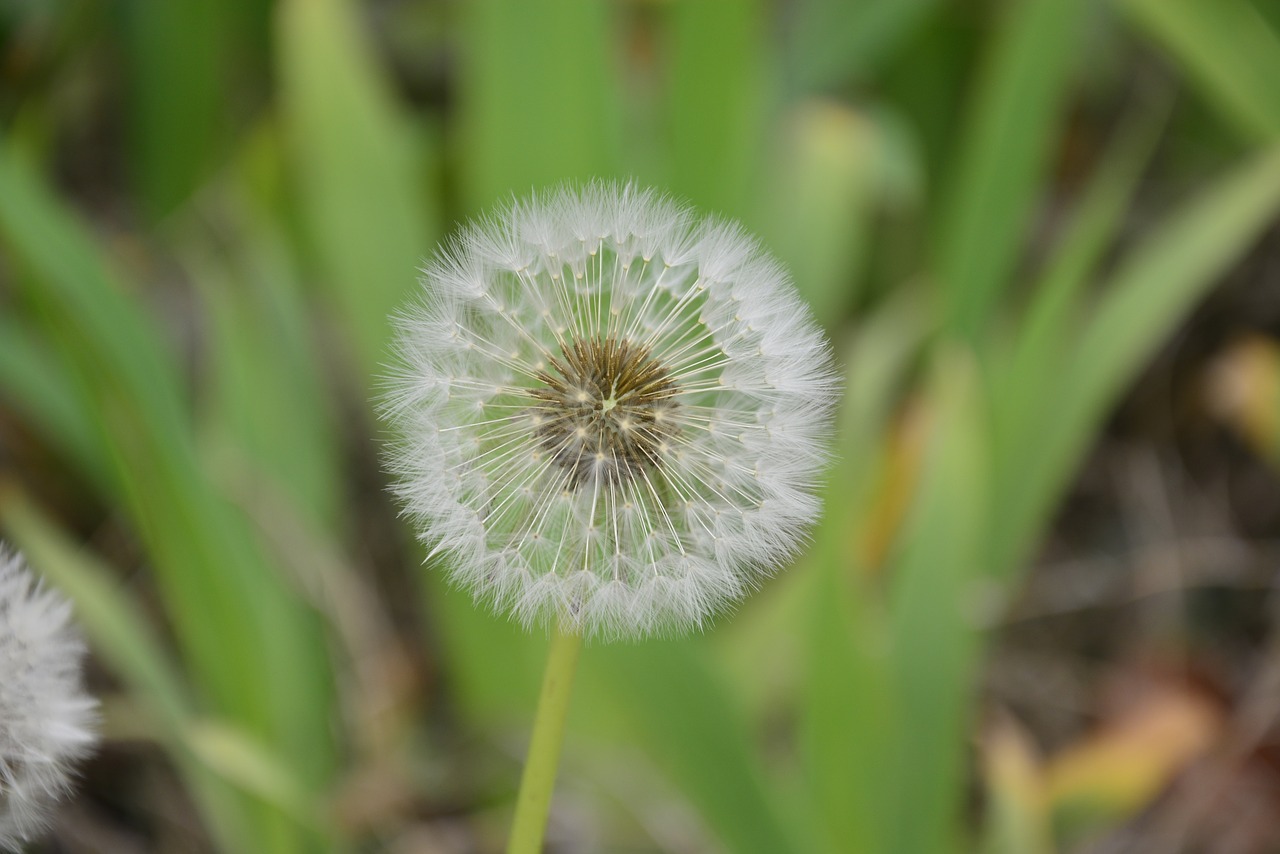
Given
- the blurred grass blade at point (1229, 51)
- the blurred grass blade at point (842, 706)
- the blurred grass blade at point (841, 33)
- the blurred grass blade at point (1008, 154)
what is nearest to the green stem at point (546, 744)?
the blurred grass blade at point (842, 706)

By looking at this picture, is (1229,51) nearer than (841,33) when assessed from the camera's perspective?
Yes

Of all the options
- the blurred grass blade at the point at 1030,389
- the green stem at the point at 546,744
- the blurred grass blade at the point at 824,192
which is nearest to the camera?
the green stem at the point at 546,744

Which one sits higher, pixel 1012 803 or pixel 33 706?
pixel 1012 803

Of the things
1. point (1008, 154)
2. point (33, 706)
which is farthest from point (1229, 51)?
point (33, 706)

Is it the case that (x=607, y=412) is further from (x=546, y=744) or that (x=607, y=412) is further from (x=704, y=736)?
(x=704, y=736)

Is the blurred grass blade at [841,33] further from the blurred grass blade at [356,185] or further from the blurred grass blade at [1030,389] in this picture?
the blurred grass blade at [356,185]

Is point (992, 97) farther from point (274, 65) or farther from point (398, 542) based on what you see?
point (274, 65)
